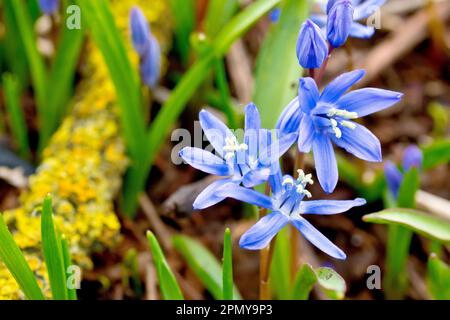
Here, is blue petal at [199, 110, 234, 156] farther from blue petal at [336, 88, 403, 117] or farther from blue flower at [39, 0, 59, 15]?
blue flower at [39, 0, 59, 15]

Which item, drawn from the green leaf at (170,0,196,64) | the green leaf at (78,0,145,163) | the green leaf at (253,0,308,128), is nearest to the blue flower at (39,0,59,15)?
the green leaf at (78,0,145,163)

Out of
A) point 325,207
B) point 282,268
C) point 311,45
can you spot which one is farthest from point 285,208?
point 282,268

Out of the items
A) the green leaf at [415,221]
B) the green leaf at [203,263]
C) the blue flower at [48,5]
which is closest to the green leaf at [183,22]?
the blue flower at [48,5]

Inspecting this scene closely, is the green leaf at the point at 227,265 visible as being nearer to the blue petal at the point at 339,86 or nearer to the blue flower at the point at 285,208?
the blue flower at the point at 285,208

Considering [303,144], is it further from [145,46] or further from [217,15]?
[217,15]

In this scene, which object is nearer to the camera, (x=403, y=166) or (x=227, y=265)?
(x=227, y=265)
